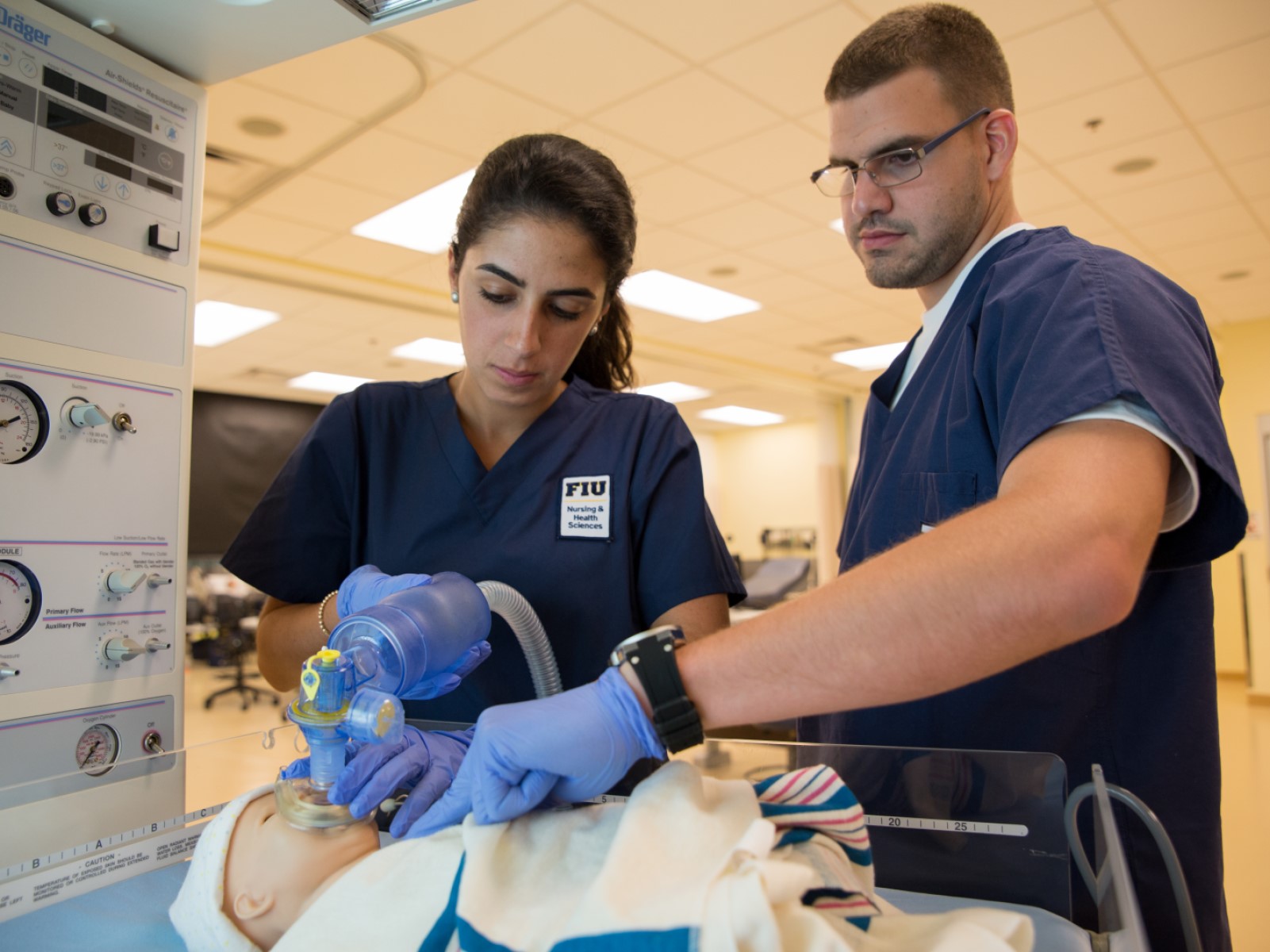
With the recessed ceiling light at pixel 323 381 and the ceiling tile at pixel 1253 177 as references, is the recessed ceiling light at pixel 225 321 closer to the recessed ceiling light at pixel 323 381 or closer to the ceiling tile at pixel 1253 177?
the recessed ceiling light at pixel 323 381

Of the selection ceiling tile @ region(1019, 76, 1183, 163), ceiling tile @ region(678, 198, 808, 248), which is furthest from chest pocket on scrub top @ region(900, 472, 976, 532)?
ceiling tile @ region(678, 198, 808, 248)

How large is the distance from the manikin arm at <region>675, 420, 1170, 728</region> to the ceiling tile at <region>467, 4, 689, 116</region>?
2.66 metres

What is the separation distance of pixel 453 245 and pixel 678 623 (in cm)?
71

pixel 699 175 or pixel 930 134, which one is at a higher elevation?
pixel 699 175

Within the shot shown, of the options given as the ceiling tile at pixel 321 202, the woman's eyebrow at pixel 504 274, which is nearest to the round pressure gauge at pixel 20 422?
the woman's eyebrow at pixel 504 274

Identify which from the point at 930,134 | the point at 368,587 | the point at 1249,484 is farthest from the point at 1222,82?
the point at 1249,484

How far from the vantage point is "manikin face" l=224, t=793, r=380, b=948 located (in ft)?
2.89

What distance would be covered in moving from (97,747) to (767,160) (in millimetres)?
3526

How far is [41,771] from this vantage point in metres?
1.03

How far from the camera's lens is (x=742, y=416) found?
428 inches

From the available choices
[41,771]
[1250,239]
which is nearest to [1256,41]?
[1250,239]

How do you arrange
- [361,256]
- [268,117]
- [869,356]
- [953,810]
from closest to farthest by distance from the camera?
[953,810] → [268,117] → [361,256] → [869,356]

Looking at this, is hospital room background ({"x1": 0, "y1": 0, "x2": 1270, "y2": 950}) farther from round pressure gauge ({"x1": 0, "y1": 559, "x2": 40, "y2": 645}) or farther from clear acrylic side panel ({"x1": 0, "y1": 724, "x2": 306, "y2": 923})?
round pressure gauge ({"x1": 0, "y1": 559, "x2": 40, "y2": 645})

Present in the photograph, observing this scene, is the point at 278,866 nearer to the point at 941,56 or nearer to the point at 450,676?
the point at 450,676
